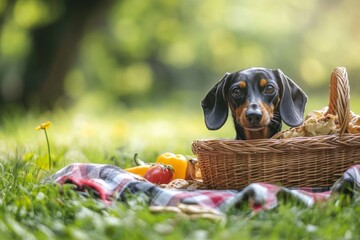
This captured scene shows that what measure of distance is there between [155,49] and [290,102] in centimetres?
1592

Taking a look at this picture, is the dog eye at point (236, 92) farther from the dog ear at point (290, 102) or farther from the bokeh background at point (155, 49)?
the bokeh background at point (155, 49)

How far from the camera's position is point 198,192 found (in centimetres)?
333

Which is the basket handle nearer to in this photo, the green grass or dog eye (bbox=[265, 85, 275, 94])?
dog eye (bbox=[265, 85, 275, 94])

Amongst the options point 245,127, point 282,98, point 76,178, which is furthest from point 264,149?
point 76,178

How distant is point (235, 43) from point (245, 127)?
14619mm

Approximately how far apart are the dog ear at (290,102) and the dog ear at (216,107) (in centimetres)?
33

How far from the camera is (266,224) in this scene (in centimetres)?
254

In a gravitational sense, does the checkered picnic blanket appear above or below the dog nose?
below

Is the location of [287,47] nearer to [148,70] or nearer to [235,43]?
[235,43]

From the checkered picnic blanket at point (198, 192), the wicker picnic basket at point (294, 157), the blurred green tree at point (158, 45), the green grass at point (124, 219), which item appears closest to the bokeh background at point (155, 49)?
the blurred green tree at point (158, 45)

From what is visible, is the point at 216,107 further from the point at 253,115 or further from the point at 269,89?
the point at 253,115

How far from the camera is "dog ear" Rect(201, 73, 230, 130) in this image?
13.4 feet

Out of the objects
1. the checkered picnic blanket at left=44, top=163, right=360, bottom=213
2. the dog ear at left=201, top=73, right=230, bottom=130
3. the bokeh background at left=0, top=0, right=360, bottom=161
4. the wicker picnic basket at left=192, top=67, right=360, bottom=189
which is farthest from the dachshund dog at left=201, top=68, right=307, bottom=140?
the bokeh background at left=0, top=0, right=360, bottom=161

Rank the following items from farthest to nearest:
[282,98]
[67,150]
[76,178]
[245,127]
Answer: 1. [67,150]
2. [282,98]
3. [245,127]
4. [76,178]
